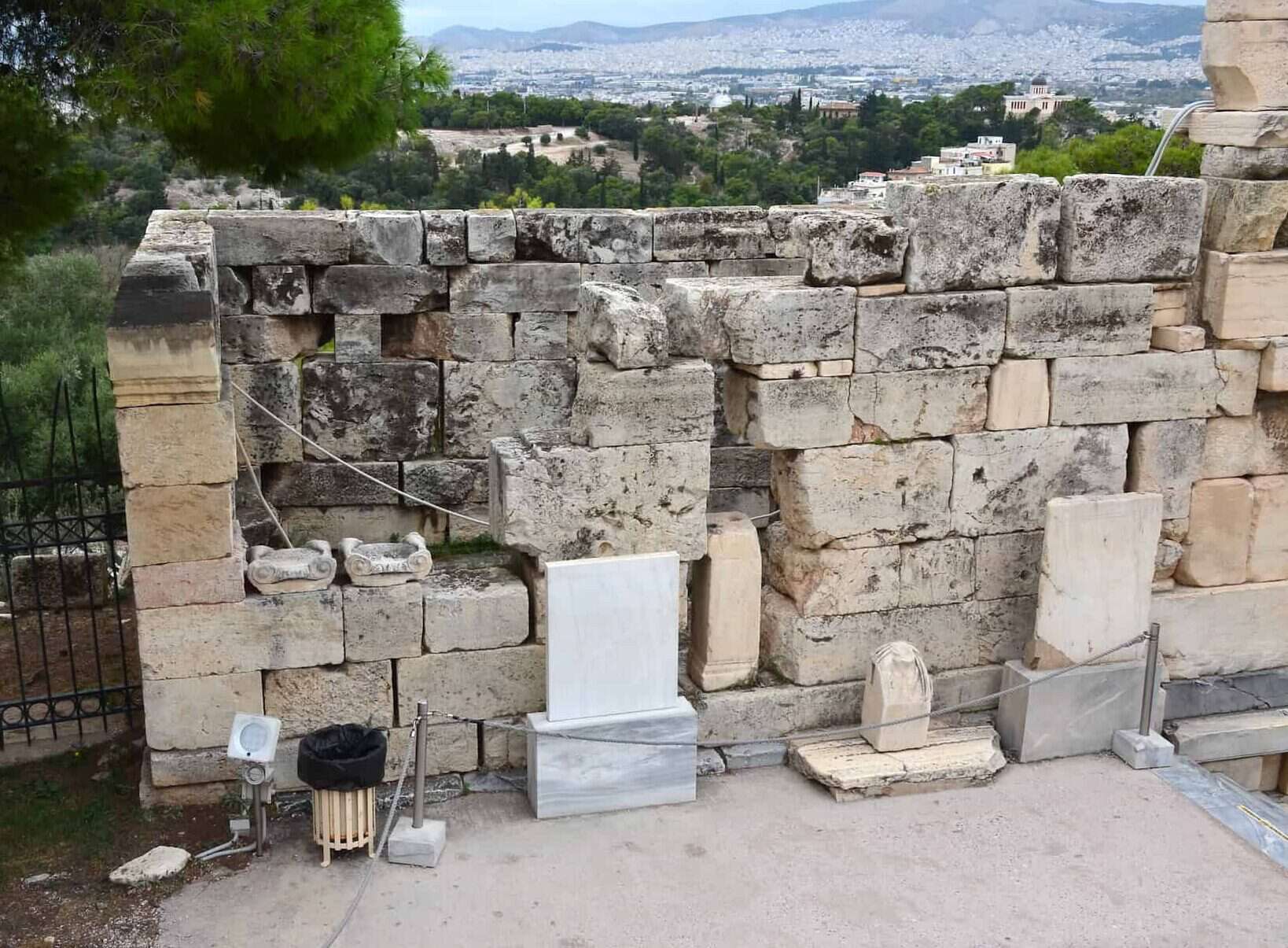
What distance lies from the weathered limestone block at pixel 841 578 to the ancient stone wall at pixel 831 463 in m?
0.02

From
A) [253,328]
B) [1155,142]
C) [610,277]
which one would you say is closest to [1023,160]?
[1155,142]

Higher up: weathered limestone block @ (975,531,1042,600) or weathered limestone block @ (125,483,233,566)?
weathered limestone block @ (125,483,233,566)

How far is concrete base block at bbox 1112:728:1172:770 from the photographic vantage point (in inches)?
310

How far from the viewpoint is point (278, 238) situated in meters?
10.1

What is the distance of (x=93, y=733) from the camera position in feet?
26.4

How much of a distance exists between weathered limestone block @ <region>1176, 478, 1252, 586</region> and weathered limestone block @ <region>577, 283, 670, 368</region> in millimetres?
3771

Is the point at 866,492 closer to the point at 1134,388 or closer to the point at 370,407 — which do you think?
the point at 1134,388

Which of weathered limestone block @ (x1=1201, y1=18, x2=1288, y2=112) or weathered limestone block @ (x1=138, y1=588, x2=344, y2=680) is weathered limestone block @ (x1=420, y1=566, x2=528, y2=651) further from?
weathered limestone block @ (x1=1201, y1=18, x2=1288, y2=112)

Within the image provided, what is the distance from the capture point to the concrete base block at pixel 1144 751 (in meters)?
7.88

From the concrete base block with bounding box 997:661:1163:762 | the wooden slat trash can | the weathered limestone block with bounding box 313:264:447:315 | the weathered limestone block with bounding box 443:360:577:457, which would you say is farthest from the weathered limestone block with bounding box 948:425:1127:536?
the weathered limestone block with bounding box 313:264:447:315

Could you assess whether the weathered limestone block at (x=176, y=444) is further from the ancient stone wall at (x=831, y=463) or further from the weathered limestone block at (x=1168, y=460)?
the weathered limestone block at (x=1168, y=460)

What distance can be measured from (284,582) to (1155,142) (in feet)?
75.4

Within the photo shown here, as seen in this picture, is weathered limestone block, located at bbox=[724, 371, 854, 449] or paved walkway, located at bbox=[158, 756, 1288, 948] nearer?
paved walkway, located at bbox=[158, 756, 1288, 948]

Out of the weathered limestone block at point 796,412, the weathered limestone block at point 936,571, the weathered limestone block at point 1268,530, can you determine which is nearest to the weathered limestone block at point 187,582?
the weathered limestone block at point 796,412
